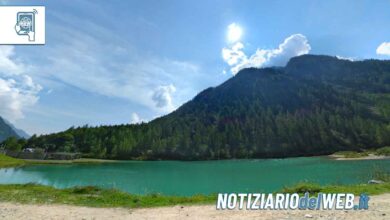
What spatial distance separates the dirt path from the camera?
1435 centimetres

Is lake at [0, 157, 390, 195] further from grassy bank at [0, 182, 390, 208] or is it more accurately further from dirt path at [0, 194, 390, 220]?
dirt path at [0, 194, 390, 220]

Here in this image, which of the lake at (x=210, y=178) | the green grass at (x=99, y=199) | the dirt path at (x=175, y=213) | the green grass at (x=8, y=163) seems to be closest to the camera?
the dirt path at (x=175, y=213)

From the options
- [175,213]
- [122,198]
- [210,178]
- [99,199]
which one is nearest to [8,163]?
[210,178]

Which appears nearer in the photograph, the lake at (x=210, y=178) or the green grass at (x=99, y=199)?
the green grass at (x=99, y=199)

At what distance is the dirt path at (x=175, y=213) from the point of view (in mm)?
14346

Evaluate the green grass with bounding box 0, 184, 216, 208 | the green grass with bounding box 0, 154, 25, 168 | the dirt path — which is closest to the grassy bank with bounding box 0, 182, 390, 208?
the green grass with bounding box 0, 184, 216, 208

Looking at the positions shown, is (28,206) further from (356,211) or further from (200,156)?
(200,156)

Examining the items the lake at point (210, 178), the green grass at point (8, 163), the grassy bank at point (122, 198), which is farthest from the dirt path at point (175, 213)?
the green grass at point (8, 163)

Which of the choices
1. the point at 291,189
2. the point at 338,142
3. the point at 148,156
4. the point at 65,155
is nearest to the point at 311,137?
the point at 338,142

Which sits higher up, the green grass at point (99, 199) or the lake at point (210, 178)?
the green grass at point (99, 199)

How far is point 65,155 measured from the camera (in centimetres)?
17650

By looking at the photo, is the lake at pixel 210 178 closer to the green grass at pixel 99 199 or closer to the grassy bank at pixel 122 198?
the green grass at pixel 99 199

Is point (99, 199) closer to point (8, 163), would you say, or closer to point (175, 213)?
point (175, 213)

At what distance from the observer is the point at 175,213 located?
56.3 ft
